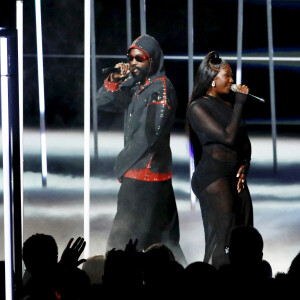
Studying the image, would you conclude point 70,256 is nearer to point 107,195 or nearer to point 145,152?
point 145,152

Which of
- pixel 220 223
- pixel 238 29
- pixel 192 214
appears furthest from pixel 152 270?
pixel 238 29

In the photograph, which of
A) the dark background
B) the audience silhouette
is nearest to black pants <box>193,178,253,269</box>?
the dark background

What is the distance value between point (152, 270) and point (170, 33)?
2.35 metres

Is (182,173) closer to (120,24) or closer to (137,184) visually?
(137,184)

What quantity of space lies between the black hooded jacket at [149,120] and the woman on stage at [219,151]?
154 mm

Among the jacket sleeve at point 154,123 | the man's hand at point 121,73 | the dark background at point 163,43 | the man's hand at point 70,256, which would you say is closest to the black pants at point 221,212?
the jacket sleeve at point 154,123

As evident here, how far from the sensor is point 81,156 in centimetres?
543

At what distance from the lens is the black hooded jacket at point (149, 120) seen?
5121 millimetres

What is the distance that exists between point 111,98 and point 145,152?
39 cm

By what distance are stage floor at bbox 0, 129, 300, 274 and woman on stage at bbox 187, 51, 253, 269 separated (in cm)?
25

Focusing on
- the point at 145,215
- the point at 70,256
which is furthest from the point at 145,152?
the point at 70,256

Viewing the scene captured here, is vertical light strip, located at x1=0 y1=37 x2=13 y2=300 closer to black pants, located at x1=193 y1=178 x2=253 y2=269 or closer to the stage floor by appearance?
black pants, located at x1=193 y1=178 x2=253 y2=269

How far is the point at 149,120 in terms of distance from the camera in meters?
5.14

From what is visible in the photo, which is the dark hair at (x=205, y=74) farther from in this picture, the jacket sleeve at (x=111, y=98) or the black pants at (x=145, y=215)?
the black pants at (x=145, y=215)
